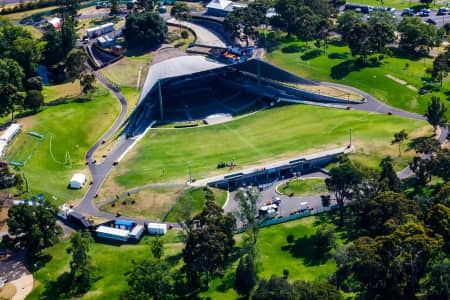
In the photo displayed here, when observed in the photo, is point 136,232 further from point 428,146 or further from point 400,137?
point 428,146

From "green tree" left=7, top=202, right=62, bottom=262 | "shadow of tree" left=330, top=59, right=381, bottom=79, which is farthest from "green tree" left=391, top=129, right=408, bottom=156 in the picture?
"green tree" left=7, top=202, right=62, bottom=262

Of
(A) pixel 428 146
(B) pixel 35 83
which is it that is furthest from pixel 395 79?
(B) pixel 35 83

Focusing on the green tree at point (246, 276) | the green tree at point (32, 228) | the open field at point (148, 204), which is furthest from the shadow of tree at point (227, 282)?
the green tree at point (32, 228)

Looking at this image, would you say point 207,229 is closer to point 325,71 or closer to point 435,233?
point 435,233

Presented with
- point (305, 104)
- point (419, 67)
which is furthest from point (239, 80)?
point (419, 67)

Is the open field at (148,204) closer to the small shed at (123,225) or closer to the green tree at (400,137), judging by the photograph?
the small shed at (123,225)

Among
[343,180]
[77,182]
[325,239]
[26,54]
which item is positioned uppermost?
[26,54]

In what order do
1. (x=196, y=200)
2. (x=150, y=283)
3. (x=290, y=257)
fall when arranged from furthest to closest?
(x=196, y=200) → (x=290, y=257) → (x=150, y=283)
